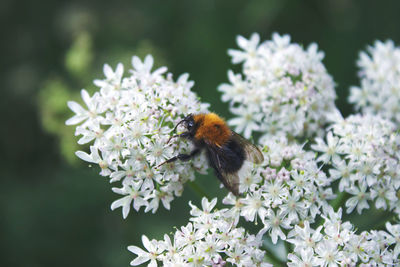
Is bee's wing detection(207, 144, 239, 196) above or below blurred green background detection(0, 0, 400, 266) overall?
below

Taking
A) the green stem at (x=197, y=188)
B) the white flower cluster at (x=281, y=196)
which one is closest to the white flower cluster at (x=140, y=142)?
the green stem at (x=197, y=188)

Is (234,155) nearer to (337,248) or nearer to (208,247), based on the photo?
(208,247)

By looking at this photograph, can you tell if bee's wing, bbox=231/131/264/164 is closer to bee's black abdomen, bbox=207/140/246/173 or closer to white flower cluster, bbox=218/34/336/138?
bee's black abdomen, bbox=207/140/246/173

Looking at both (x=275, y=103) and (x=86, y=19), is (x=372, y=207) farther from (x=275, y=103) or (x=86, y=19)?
(x=86, y=19)

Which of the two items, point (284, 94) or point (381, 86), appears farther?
point (381, 86)

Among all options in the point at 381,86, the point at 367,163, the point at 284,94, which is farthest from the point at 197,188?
the point at 381,86

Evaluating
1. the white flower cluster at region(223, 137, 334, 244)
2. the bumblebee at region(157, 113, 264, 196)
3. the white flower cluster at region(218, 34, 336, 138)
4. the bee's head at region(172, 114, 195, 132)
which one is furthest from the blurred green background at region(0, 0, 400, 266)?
the bee's head at region(172, 114, 195, 132)
